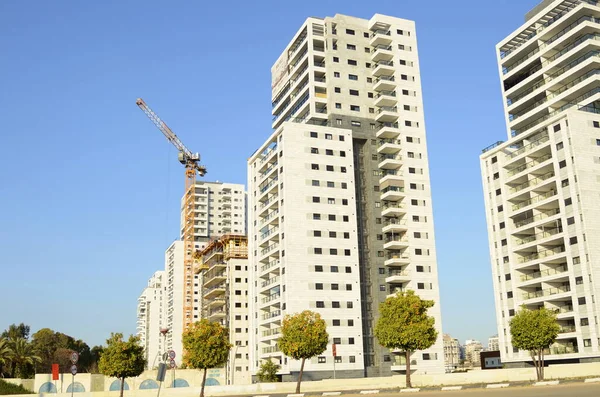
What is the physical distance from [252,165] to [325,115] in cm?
2003

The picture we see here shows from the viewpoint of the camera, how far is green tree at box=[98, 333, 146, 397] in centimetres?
7056

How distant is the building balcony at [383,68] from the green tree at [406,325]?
58.5 meters

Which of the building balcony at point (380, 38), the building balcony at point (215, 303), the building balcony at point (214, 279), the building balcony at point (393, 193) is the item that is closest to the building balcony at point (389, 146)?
the building balcony at point (393, 193)

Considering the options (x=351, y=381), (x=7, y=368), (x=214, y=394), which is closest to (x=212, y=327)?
(x=214, y=394)

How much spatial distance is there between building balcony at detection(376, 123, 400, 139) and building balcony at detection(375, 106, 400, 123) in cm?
94

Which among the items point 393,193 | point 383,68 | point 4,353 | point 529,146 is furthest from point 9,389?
point 529,146

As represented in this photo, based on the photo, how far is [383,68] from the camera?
119 m

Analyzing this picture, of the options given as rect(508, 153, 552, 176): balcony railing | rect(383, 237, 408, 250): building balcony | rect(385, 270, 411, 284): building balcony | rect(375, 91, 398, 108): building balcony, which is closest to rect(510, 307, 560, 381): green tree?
rect(385, 270, 411, 284): building balcony

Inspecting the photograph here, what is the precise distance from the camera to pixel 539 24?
108 metres

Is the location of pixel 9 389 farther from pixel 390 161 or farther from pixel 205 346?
pixel 390 161

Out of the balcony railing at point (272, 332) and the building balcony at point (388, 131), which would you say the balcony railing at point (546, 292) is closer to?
the building balcony at point (388, 131)

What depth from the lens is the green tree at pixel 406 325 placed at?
69.9 m

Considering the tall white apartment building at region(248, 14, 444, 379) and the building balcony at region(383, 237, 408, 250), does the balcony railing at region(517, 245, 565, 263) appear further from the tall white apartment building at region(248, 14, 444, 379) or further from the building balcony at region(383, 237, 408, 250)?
the building balcony at region(383, 237, 408, 250)

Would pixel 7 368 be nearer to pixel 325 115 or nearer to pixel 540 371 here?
pixel 325 115
